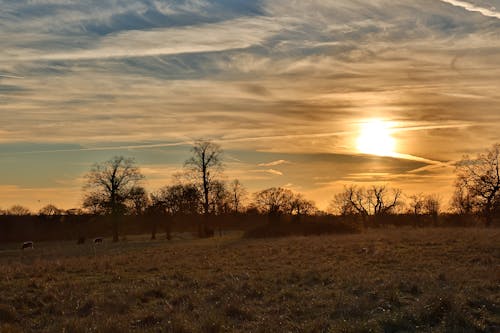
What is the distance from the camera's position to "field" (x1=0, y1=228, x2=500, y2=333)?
10492mm

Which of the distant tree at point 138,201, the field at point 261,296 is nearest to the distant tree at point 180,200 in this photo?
the distant tree at point 138,201

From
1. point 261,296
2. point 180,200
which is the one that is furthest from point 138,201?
point 261,296

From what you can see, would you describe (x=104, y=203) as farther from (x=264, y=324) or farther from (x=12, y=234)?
(x=264, y=324)

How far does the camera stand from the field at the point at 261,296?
1049 cm

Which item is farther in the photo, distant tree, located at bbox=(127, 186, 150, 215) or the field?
distant tree, located at bbox=(127, 186, 150, 215)

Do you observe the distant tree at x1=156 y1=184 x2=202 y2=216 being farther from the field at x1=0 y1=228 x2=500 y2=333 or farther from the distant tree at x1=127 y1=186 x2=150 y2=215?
the field at x1=0 y1=228 x2=500 y2=333

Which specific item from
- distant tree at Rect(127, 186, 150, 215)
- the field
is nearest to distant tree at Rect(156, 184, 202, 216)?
distant tree at Rect(127, 186, 150, 215)

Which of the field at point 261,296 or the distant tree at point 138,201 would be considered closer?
the field at point 261,296

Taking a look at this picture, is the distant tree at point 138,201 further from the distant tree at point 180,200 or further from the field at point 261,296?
the field at point 261,296

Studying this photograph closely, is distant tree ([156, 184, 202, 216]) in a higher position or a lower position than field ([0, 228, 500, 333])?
higher

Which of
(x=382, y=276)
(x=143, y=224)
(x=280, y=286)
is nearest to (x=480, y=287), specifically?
(x=382, y=276)

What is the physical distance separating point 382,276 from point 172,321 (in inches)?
338

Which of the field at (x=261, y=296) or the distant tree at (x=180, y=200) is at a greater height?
the distant tree at (x=180, y=200)

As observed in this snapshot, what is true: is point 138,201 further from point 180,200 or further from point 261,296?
point 261,296
